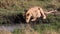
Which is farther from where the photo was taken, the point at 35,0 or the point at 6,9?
the point at 35,0

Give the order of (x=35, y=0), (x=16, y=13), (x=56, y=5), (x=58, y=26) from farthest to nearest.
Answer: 1. (x=35, y=0)
2. (x=56, y=5)
3. (x=16, y=13)
4. (x=58, y=26)

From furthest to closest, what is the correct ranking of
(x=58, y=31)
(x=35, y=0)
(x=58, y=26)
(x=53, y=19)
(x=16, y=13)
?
(x=35, y=0)
(x=16, y=13)
(x=53, y=19)
(x=58, y=26)
(x=58, y=31)

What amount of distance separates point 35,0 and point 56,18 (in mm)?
4935

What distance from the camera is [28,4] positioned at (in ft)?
55.8

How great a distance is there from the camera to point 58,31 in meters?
10.9

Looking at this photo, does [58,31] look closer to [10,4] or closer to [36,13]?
[36,13]

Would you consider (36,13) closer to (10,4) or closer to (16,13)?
(16,13)

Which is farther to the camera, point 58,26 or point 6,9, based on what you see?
point 6,9

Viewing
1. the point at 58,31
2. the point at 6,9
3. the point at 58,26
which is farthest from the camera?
the point at 6,9

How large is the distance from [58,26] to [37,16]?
6.58ft

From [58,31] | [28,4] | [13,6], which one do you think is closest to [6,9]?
[13,6]

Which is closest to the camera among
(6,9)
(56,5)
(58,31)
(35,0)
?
(58,31)

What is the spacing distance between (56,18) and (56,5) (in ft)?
11.0

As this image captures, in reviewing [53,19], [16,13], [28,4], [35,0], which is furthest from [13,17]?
[35,0]
